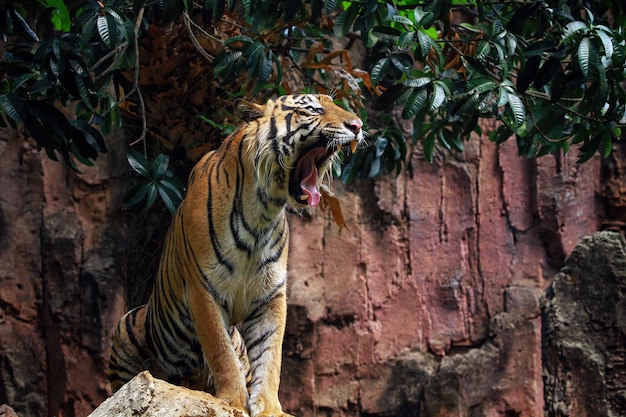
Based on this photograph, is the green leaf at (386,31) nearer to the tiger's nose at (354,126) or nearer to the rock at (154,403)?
the tiger's nose at (354,126)

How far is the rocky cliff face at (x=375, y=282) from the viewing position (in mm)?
7270

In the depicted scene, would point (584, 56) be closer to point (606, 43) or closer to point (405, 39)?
point (606, 43)

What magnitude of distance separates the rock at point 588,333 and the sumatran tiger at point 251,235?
6.67 ft

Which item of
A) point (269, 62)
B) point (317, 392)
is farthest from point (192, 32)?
point (317, 392)

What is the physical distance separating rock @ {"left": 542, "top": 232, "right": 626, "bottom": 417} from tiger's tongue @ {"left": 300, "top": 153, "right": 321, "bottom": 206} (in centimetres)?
220

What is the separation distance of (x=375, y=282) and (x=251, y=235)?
3.78m

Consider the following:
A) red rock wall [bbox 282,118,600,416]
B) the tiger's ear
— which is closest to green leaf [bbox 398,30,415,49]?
the tiger's ear

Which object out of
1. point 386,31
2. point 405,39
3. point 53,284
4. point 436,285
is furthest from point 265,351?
point 436,285

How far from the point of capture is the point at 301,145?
3887mm

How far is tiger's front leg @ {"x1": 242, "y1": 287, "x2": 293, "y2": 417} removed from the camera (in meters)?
3.76

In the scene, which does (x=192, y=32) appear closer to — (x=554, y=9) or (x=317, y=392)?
(x=554, y=9)

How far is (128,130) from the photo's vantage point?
5590 millimetres

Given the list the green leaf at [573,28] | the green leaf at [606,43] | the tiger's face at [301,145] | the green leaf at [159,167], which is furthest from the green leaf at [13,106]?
the green leaf at [606,43]

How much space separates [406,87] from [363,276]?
10.7 ft
